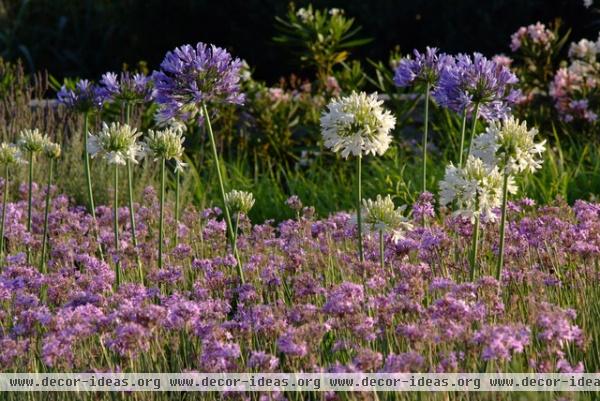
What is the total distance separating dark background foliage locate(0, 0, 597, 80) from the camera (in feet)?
36.3

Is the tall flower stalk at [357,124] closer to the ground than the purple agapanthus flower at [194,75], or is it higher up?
closer to the ground

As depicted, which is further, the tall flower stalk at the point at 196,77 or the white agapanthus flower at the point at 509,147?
the tall flower stalk at the point at 196,77

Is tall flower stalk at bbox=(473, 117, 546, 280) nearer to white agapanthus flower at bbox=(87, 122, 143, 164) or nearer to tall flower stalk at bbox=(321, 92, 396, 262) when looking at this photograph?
tall flower stalk at bbox=(321, 92, 396, 262)

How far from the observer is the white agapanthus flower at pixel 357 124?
4051mm

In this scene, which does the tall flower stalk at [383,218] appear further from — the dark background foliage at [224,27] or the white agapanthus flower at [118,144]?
the dark background foliage at [224,27]

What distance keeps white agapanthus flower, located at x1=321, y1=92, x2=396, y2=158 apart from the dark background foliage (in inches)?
247

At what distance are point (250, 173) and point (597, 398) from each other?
599cm

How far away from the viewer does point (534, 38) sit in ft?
28.8

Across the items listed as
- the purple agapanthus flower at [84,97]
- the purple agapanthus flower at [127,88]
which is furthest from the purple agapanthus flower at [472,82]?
the purple agapanthus flower at [84,97]

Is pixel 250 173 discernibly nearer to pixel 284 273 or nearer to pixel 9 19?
pixel 284 273

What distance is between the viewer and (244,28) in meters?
12.2

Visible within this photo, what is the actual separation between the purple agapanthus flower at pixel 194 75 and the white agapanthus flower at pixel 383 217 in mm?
818

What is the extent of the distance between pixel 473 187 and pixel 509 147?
0.22 metres

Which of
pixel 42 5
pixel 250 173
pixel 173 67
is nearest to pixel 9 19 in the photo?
pixel 42 5
